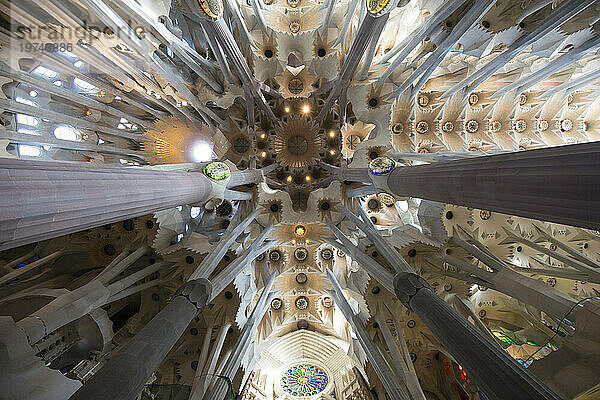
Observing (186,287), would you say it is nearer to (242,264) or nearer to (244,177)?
(242,264)

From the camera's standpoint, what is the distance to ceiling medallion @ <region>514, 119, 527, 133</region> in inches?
615

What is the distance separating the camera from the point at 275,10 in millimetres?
14648

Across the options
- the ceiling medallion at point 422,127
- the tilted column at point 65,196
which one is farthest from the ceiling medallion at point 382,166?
the ceiling medallion at point 422,127

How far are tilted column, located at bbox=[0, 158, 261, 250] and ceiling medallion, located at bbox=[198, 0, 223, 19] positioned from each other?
5.52 m

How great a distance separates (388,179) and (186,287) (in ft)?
19.7

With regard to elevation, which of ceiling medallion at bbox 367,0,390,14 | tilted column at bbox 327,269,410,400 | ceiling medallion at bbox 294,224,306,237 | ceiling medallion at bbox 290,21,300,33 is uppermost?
ceiling medallion at bbox 290,21,300,33

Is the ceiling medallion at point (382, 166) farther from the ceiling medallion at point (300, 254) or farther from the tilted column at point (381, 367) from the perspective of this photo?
the ceiling medallion at point (300, 254)

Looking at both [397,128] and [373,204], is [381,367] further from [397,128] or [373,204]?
[397,128]

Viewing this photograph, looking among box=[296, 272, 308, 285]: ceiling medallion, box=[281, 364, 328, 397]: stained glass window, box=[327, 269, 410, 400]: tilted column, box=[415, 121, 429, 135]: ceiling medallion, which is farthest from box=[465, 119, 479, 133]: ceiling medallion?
box=[281, 364, 328, 397]: stained glass window

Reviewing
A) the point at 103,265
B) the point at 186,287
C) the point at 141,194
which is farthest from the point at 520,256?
the point at 103,265

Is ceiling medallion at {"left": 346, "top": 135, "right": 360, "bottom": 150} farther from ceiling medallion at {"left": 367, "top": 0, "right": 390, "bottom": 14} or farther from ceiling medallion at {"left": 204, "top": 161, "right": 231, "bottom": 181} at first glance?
ceiling medallion at {"left": 204, "top": 161, "right": 231, "bottom": 181}

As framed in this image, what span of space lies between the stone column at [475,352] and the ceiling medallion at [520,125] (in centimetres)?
1322

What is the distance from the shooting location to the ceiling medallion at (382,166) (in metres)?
8.98

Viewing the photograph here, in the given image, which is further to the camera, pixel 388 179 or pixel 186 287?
pixel 388 179
